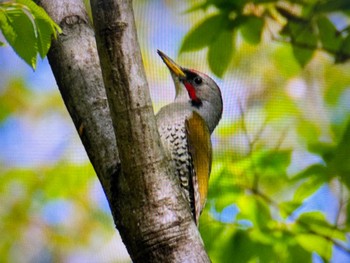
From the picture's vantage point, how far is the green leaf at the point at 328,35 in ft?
9.71

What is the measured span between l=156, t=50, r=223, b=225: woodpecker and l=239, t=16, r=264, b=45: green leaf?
0.42 meters

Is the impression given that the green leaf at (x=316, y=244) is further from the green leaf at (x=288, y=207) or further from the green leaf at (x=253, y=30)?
the green leaf at (x=253, y=30)

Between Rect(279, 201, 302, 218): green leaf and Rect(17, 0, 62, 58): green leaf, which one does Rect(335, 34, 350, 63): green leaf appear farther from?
Rect(17, 0, 62, 58): green leaf

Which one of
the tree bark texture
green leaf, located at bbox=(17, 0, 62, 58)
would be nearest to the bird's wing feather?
the tree bark texture

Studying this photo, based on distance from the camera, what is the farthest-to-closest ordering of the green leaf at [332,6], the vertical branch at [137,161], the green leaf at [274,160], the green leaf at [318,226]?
the green leaf at [274,160] < the green leaf at [318,226] < the green leaf at [332,6] < the vertical branch at [137,161]

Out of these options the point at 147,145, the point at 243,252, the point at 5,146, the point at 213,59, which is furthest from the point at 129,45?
the point at 5,146

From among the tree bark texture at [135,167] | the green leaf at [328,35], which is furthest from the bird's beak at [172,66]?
the tree bark texture at [135,167]

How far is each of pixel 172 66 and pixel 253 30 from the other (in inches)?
22.0

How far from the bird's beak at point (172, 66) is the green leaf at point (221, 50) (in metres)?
0.35

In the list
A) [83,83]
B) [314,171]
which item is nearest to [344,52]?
[314,171]

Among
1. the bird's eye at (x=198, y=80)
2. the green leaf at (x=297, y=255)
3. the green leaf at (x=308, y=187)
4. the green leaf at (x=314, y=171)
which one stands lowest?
the green leaf at (x=297, y=255)

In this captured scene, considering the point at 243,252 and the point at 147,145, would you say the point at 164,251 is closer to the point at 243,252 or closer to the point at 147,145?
the point at 147,145

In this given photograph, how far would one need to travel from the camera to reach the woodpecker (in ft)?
10.5

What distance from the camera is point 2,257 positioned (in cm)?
457
